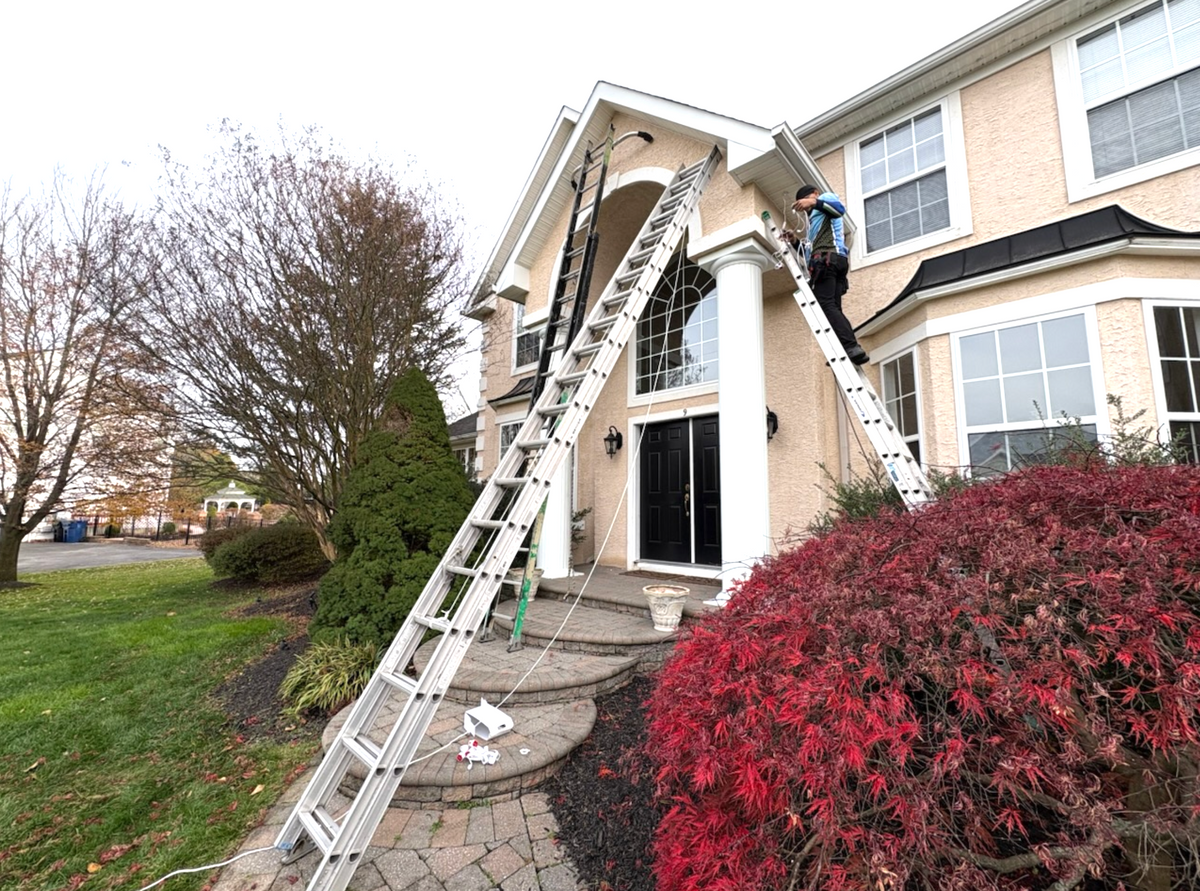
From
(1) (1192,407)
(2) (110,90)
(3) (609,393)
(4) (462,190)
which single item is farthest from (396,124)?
(1) (1192,407)

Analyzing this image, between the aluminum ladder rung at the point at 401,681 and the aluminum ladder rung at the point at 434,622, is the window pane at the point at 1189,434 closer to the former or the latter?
the aluminum ladder rung at the point at 434,622

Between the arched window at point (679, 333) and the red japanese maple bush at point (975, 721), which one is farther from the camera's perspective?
the arched window at point (679, 333)

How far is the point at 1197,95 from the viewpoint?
192 inches

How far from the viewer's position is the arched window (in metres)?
7.85

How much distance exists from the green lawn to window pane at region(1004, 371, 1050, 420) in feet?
22.4

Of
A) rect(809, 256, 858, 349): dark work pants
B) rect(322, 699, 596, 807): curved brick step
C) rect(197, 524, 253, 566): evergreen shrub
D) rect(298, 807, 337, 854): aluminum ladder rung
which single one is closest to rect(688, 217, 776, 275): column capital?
rect(809, 256, 858, 349): dark work pants

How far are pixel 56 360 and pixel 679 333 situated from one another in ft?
43.9

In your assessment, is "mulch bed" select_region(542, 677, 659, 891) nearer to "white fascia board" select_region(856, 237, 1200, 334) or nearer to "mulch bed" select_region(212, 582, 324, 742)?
"mulch bed" select_region(212, 582, 324, 742)

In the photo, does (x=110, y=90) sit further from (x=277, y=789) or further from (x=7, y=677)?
(x=277, y=789)

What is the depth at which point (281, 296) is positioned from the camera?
7848mm

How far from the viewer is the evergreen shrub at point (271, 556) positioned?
10.1 meters

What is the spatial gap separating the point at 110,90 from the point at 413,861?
11.8 meters

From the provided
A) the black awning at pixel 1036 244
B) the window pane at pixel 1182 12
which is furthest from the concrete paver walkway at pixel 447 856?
the window pane at pixel 1182 12

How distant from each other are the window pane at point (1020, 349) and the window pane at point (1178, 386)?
897 millimetres
